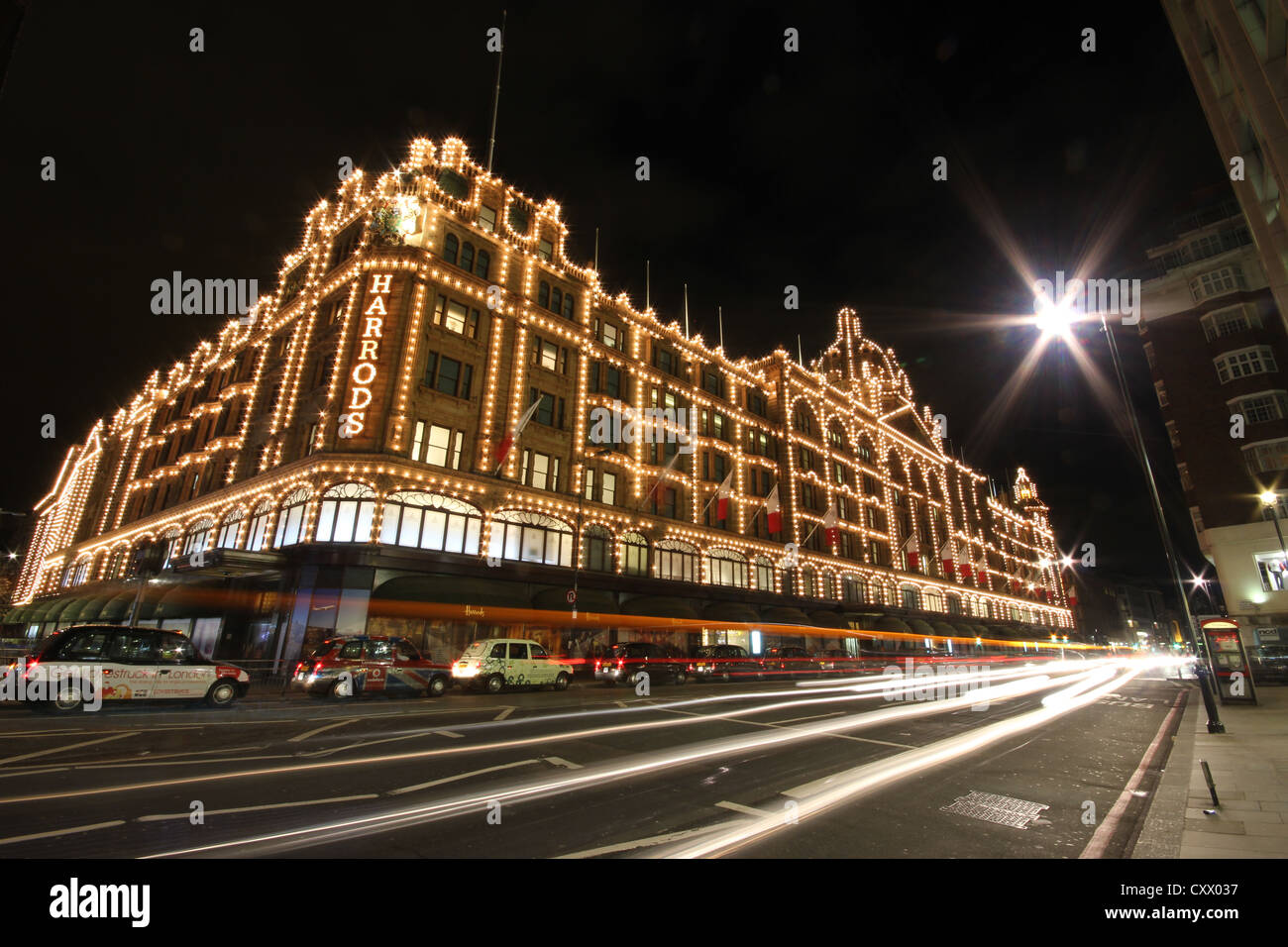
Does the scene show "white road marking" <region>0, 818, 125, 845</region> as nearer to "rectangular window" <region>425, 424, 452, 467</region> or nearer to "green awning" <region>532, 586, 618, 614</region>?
"green awning" <region>532, 586, 618, 614</region>

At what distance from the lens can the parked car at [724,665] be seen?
27.7 m

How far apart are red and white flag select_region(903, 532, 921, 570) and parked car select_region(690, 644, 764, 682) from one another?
33375mm

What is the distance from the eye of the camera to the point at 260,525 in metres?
27.3

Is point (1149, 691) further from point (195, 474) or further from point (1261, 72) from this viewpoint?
point (195, 474)

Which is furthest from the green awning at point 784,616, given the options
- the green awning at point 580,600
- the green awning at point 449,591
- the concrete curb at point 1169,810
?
the concrete curb at point 1169,810

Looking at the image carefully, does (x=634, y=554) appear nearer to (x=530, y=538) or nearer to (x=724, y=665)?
(x=530, y=538)

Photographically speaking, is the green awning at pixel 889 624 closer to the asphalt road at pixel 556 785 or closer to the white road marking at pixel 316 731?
the asphalt road at pixel 556 785

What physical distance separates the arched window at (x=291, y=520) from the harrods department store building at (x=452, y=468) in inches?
7.0

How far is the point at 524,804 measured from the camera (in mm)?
6430

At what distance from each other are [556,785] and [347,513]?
816 inches

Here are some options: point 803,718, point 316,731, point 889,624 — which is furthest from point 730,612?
point 316,731

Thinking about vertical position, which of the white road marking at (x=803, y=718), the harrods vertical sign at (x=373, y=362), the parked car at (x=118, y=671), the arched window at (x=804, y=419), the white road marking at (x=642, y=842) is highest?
the arched window at (x=804, y=419)

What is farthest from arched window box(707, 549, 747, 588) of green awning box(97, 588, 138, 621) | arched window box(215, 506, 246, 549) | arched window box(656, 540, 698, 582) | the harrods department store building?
green awning box(97, 588, 138, 621)
